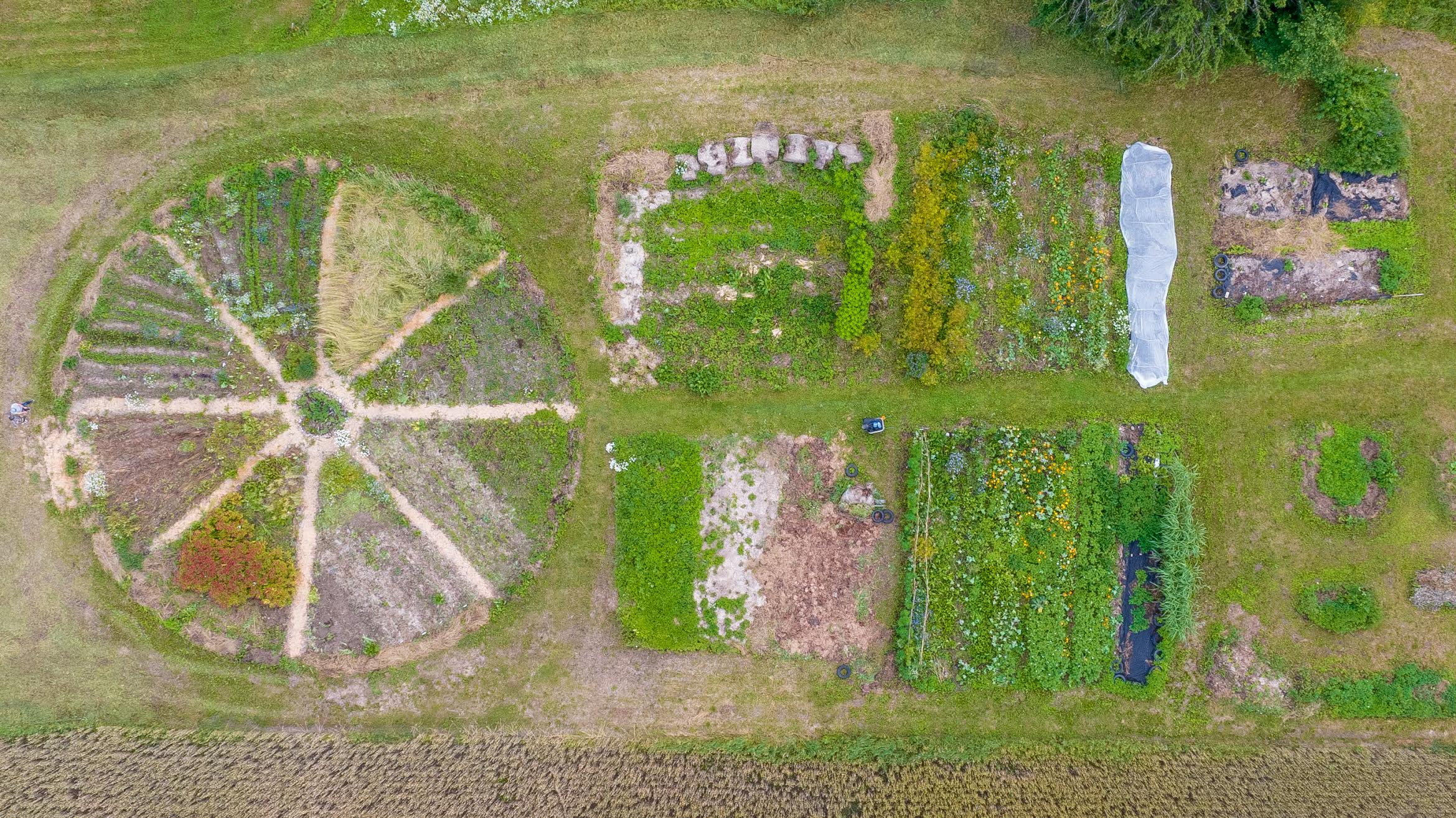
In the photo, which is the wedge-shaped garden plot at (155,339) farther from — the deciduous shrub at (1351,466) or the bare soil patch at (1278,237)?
the deciduous shrub at (1351,466)

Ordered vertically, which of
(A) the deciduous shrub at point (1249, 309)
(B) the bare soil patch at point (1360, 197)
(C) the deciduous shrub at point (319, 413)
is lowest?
(C) the deciduous shrub at point (319, 413)

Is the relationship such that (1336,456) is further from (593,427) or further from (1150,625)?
(593,427)

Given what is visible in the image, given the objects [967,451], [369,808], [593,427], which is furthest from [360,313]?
[967,451]

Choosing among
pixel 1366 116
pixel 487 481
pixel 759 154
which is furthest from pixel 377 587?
pixel 1366 116

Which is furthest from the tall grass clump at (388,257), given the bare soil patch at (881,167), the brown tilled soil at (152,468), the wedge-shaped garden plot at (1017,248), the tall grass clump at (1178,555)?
the tall grass clump at (1178,555)

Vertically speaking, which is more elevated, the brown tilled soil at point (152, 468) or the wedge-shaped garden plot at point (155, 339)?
the wedge-shaped garden plot at point (155, 339)

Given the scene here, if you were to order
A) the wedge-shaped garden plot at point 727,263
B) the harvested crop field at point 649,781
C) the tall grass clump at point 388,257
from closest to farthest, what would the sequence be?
the harvested crop field at point 649,781 → the tall grass clump at point 388,257 → the wedge-shaped garden plot at point 727,263
